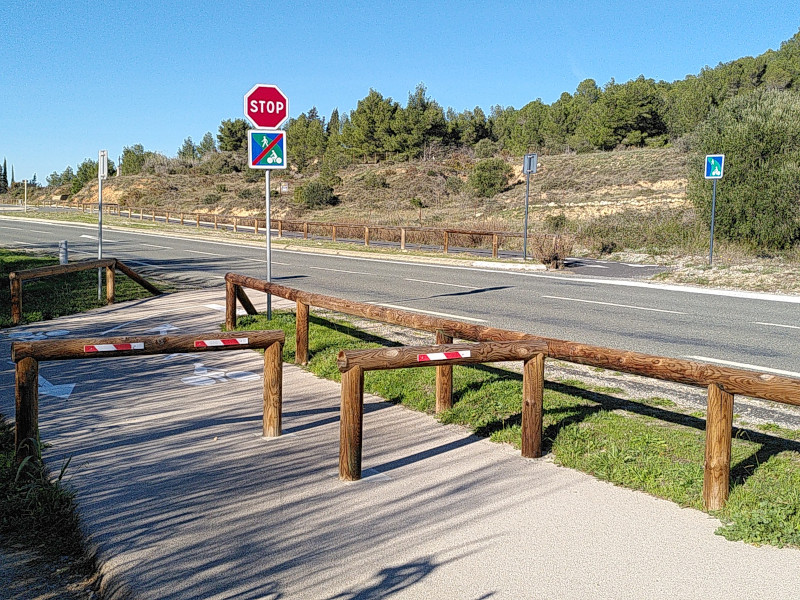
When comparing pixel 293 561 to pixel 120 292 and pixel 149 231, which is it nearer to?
pixel 120 292

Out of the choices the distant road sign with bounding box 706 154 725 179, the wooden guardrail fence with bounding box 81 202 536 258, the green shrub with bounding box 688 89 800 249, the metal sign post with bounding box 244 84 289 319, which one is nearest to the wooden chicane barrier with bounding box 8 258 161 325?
the metal sign post with bounding box 244 84 289 319

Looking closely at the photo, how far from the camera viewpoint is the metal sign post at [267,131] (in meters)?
10.8

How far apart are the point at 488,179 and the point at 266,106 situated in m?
52.7

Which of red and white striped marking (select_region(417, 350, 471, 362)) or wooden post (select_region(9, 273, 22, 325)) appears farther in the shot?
wooden post (select_region(9, 273, 22, 325))

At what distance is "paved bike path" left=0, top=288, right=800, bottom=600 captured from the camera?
3766 mm

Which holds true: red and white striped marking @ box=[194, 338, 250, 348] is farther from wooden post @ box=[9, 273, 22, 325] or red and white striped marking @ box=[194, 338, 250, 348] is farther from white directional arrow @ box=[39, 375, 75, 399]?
wooden post @ box=[9, 273, 22, 325]

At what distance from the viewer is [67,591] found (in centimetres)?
382

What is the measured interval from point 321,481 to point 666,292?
13.8 m

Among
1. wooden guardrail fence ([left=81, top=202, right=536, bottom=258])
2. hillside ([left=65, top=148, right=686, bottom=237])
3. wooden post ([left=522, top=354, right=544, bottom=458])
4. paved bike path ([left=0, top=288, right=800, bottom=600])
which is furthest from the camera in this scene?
hillside ([left=65, top=148, right=686, bottom=237])

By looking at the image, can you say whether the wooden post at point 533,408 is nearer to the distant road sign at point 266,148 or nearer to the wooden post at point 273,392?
the wooden post at point 273,392

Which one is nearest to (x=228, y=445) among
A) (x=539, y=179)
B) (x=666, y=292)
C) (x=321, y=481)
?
(x=321, y=481)

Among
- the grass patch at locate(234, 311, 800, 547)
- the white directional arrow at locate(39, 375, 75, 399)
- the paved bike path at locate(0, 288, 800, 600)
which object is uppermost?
the grass patch at locate(234, 311, 800, 547)

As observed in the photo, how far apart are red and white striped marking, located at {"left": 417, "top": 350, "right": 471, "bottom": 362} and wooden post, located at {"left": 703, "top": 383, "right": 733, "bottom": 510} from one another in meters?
1.64

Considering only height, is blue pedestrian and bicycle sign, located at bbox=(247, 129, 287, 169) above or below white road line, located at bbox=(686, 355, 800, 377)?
above
